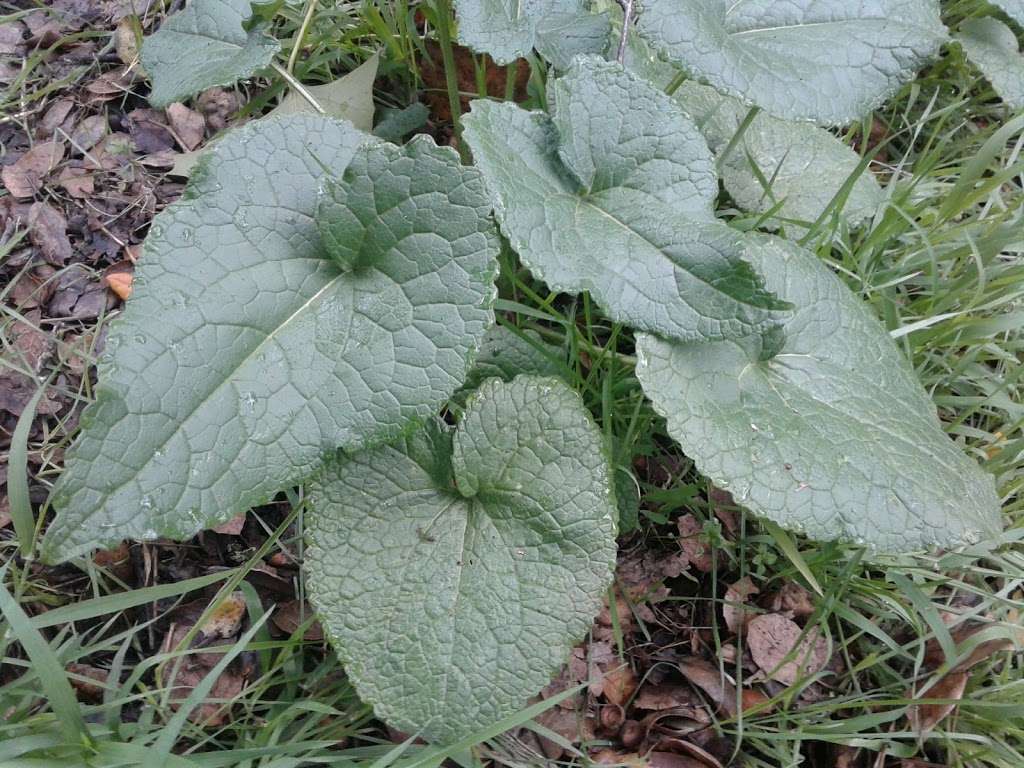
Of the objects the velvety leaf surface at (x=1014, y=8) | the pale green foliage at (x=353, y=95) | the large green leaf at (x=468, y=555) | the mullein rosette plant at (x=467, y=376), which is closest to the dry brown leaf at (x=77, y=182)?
the pale green foliage at (x=353, y=95)

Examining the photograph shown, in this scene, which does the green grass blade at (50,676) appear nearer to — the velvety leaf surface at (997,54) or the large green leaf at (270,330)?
the large green leaf at (270,330)

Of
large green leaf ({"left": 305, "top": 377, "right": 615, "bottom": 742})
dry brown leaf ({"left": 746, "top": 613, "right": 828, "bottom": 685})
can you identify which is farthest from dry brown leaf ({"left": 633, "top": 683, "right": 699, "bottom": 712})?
large green leaf ({"left": 305, "top": 377, "right": 615, "bottom": 742})

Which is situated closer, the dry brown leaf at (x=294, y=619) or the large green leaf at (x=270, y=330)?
the large green leaf at (x=270, y=330)

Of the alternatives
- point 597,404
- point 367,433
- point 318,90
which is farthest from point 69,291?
point 597,404

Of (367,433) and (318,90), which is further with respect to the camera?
(318,90)

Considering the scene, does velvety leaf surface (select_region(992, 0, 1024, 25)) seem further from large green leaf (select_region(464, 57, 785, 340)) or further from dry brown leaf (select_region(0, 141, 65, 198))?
dry brown leaf (select_region(0, 141, 65, 198))

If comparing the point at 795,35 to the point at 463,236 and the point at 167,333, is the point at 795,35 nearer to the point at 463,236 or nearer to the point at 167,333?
the point at 463,236
